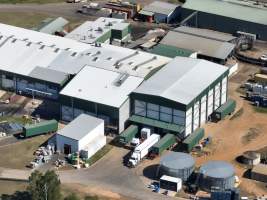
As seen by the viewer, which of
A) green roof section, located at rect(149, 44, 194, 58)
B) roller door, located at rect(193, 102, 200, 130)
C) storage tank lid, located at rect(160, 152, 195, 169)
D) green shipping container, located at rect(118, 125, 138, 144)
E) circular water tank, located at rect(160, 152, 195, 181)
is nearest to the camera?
circular water tank, located at rect(160, 152, 195, 181)

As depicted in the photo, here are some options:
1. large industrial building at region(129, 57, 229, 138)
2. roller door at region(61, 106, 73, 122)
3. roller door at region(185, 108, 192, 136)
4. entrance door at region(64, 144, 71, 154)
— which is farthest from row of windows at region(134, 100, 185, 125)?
entrance door at region(64, 144, 71, 154)

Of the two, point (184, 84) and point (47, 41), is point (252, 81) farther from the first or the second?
point (47, 41)

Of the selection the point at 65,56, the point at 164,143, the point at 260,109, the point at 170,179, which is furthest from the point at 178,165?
the point at 65,56

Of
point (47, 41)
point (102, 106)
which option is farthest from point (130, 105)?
point (47, 41)

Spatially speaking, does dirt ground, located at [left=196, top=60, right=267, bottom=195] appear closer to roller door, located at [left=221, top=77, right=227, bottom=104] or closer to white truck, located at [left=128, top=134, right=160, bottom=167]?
roller door, located at [left=221, top=77, right=227, bottom=104]

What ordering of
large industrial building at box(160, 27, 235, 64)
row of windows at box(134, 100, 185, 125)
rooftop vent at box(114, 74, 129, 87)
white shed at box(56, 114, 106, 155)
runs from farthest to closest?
large industrial building at box(160, 27, 235, 64) < rooftop vent at box(114, 74, 129, 87) < row of windows at box(134, 100, 185, 125) < white shed at box(56, 114, 106, 155)

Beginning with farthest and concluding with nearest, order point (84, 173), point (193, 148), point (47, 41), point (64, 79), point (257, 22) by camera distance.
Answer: point (257, 22), point (47, 41), point (64, 79), point (193, 148), point (84, 173)
